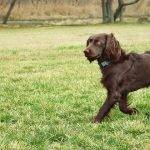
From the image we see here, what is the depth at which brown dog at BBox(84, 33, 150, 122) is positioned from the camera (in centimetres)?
736

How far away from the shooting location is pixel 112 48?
7348 mm

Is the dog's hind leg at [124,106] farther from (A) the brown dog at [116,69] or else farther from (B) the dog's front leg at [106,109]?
(B) the dog's front leg at [106,109]

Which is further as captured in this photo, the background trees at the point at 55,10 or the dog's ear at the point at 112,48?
the background trees at the point at 55,10

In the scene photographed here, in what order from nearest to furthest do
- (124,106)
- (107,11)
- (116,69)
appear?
(116,69) < (124,106) < (107,11)

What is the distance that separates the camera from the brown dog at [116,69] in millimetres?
7359

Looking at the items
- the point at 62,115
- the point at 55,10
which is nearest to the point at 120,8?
the point at 55,10

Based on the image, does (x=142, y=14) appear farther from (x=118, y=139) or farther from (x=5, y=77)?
(x=118, y=139)

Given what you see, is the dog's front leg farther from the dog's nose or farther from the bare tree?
the bare tree

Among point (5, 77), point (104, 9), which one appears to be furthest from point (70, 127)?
point (104, 9)

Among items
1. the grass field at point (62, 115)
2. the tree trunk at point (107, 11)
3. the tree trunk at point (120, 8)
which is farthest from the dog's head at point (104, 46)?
the tree trunk at point (107, 11)

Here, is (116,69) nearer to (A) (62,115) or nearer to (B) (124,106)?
(B) (124,106)

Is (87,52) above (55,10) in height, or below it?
above

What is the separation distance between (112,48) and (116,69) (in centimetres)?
Result: 34

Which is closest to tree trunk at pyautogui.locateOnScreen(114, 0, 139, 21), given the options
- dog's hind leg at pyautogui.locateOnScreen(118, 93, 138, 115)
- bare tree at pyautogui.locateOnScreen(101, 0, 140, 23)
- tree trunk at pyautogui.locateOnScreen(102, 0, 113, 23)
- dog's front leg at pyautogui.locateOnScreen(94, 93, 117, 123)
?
bare tree at pyautogui.locateOnScreen(101, 0, 140, 23)
